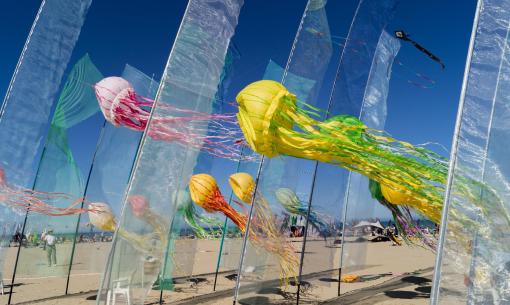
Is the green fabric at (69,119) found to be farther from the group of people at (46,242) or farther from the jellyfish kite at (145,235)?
the jellyfish kite at (145,235)

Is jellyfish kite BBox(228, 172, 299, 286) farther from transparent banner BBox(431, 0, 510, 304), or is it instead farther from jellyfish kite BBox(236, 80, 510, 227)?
transparent banner BBox(431, 0, 510, 304)

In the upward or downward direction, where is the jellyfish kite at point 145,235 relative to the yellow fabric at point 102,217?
upward

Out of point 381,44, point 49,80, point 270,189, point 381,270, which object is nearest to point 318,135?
point 270,189

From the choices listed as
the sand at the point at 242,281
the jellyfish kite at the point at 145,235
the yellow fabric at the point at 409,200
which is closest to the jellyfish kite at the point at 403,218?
the yellow fabric at the point at 409,200

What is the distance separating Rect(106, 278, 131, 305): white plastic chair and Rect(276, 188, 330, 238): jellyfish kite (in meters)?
3.88

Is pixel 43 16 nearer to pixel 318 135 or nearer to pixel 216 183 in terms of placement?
pixel 216 183

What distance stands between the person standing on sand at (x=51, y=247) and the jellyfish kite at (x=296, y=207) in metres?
6.30

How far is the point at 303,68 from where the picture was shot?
28.7 ft

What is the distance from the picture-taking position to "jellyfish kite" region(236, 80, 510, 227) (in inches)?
150

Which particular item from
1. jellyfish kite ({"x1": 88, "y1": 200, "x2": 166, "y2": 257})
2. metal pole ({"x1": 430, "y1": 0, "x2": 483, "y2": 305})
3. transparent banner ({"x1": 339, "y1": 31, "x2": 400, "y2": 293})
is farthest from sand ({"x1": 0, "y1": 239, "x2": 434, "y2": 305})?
metal pole ({"x1": 430, "y1": 0, "x2": 483, "y2": 305})

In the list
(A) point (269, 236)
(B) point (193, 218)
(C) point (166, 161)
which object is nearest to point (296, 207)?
(A) point (269, 236)

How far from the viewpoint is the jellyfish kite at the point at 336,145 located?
150 inches

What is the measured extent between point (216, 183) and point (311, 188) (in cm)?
248

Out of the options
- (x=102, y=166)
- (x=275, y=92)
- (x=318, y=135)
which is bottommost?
(x=102, y=166)
